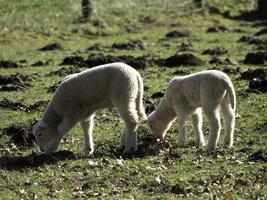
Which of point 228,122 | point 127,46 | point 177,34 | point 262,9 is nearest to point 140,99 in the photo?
point 228,122

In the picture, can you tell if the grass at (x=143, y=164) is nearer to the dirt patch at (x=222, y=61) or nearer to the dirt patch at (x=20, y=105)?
the dirt patch at (x=20, y=105)

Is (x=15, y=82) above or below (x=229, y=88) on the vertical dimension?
below

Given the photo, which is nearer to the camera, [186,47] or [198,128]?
[198,128]

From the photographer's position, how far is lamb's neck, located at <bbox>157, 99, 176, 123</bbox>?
14.4 metres

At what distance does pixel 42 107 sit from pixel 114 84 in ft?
17.4

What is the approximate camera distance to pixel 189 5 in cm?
4856

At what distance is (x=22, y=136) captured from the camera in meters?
14.6

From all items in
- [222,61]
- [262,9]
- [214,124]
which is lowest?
[262,9]

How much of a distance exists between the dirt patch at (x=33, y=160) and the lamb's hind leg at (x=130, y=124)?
3.37 feet

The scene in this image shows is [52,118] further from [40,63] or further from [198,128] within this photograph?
[40,63]

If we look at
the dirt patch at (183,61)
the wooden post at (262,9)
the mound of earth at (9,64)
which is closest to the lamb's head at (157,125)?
the dirt patch at (183,61)

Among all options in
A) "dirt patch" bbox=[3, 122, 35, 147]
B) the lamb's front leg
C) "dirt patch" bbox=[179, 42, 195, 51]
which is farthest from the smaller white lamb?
"dirt patch" bbox=[179, 42, 195, 51]

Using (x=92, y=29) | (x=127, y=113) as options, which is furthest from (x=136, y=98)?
(x=92, y=29)

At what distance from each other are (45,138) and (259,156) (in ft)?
13.0
